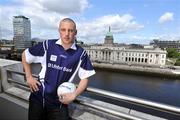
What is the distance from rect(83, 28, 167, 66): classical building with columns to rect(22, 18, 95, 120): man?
2151 inches

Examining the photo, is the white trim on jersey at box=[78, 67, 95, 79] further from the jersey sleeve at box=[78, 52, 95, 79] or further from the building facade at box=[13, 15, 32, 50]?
the building facade at box=[13, 15, 32, 50]

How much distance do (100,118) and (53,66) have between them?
0.62 metres

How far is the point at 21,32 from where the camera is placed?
275 ft

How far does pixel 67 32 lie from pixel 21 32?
88.2 metres

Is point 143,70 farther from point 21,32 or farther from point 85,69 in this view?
point 21,32

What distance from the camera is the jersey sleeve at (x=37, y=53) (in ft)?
5.37

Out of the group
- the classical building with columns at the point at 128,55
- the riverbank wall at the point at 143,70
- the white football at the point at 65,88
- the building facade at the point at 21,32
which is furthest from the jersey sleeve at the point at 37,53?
the building facade at the point at 21,32

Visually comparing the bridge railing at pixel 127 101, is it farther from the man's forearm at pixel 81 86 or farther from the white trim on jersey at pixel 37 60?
the white trim on jersey at pixel 37 60

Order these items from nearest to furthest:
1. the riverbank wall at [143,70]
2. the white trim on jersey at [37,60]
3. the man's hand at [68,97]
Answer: the man's hand at [68,97] < the white trim on jersey at [37,60] < the riverbank wall at [143,70]

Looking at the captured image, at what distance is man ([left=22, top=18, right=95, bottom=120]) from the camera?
155 cm

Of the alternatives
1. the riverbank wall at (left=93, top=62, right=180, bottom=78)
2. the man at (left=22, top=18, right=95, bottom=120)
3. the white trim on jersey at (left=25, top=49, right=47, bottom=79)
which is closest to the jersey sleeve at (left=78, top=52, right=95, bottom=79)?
the man at (left=22, top=18, right=95, bottom=120)

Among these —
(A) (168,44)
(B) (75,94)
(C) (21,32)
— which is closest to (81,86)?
(B) (75,94)

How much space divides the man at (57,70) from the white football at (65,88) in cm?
3

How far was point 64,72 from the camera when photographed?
1.55 metres
